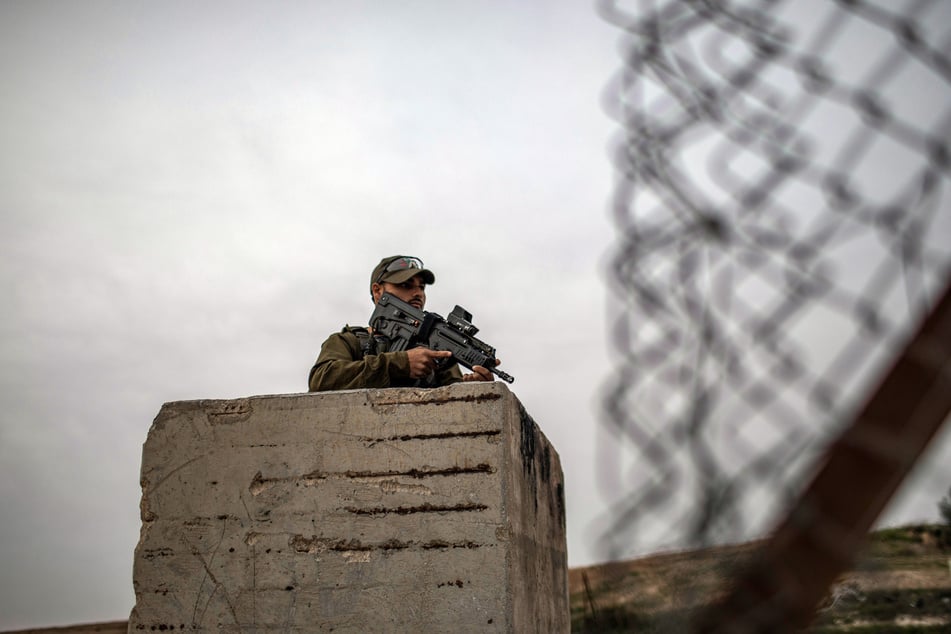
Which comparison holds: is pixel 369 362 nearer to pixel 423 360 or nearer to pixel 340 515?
pixel 423 360

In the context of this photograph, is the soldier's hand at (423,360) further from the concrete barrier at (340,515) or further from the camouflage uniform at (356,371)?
the concrete barrier at (340,515)

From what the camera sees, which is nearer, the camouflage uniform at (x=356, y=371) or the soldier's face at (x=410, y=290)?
the camouflage uniform at (x=356, y=371)

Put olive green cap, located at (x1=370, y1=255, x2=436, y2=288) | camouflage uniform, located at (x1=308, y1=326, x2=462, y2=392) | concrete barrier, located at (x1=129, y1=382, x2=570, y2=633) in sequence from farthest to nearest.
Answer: olive green cap, located at (x1=370, y1=255, x2=436, y2=288), camouflage uniform, located at (x1=308, y1=326, x2=462, y2=392), concrete barrier, located at (x1=129, y1=382, x2=570, y2=633)

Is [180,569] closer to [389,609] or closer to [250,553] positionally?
[250,553]

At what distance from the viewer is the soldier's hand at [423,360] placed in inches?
137

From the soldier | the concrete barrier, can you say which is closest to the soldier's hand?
the soldier

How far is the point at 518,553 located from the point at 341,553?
638 mm

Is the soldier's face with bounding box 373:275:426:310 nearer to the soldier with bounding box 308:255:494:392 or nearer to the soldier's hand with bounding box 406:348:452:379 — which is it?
the soldier with bounding box 308:255:494:392

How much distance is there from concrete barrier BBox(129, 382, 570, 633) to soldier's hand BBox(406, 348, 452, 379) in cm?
46

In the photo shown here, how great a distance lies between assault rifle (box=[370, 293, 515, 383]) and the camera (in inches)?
145

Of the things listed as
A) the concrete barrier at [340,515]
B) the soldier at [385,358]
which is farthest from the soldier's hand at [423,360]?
the concrete barrier at [340,515]

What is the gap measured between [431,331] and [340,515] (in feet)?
3.64

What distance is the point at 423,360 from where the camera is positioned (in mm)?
3490

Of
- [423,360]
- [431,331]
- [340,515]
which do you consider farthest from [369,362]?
[340,515]
